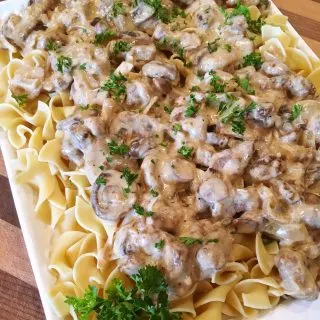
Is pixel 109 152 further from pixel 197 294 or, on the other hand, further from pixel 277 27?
pixel 277 27

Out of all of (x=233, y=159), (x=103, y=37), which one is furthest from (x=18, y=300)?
(x=103, y=37)

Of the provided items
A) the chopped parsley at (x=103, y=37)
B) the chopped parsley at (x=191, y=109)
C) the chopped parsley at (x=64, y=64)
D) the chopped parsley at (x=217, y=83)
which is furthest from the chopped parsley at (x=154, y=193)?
the chopped parsley at (x=103, y=37)

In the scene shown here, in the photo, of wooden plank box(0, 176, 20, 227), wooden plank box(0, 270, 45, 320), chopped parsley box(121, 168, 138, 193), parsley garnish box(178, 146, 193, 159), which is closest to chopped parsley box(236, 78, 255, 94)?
parsley garnish box(178, 146, 193, 159)

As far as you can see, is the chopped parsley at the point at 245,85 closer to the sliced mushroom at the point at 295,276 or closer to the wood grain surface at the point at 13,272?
the sliced mushroom at the point at 295,276

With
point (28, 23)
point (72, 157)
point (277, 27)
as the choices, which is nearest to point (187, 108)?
point (72, 157)

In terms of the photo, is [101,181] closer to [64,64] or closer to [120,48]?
[64,64]
